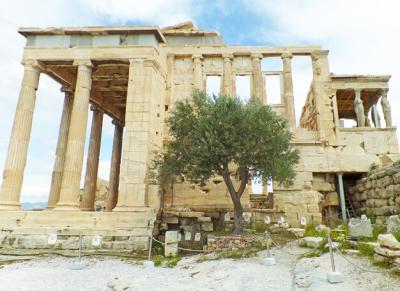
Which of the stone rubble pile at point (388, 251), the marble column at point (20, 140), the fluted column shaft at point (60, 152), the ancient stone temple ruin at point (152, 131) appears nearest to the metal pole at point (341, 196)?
the ancient stone temple ruin at point (152, 131)

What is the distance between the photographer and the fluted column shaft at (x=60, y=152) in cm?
1770

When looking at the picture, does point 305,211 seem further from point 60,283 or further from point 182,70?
point 60,283

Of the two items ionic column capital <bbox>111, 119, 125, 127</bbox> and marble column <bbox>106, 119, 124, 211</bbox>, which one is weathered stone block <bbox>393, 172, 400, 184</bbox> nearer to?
marble column <bbox>106, 119, 124, 211</bbox>

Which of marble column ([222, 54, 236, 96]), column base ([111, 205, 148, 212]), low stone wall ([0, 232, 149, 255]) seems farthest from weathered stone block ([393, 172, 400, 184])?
column base ([111, 205, 148, 212])

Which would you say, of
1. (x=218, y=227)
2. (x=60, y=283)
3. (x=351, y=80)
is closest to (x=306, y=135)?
(x=351, y=80)

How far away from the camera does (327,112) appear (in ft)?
61.4

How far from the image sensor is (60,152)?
59.6ft

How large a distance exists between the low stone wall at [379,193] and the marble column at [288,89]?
16.2ft

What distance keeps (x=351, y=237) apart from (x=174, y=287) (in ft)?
18.9

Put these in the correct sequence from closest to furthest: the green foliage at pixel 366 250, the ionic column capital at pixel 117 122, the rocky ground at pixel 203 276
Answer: the rocky ground at pixel 203 276 < the green foliage at pixel 366 250 < the ionic column capital at pixel 117 122

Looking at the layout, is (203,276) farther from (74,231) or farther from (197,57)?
(197,57)

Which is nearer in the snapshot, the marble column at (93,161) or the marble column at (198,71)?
the marble column at (198,71)

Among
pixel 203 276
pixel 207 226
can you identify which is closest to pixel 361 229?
pixel 203 276

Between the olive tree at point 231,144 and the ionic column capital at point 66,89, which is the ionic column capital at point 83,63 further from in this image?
the olive tree at point 231,144
